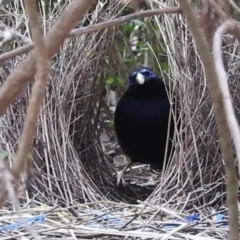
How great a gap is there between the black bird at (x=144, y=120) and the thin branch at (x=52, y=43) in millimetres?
2492

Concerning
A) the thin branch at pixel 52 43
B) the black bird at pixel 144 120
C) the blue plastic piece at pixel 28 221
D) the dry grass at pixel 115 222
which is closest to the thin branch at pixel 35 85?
the thin branch at pixel 52 43

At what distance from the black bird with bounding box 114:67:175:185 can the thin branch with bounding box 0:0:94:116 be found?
2.49 meters

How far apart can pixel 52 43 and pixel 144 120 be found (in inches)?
104

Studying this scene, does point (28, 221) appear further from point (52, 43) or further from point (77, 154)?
point (52, 43)

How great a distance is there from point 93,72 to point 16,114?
0.50 m

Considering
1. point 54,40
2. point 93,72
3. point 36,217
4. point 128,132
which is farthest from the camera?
point 128,132

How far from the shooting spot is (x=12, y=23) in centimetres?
289

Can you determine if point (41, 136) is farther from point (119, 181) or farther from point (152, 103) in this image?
point (152, 103)

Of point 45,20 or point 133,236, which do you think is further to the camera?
point 45,20

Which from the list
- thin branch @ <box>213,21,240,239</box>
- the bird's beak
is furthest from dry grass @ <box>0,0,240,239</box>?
thin branch @ <box>213,21,240,239</box>

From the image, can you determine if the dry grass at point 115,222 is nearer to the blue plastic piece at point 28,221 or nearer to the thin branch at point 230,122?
the blue plastic piece at point 28,221

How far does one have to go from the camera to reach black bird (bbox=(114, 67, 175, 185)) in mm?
3387

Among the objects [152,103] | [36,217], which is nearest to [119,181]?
[152,103]

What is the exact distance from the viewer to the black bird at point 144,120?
133 inches
